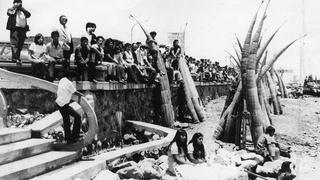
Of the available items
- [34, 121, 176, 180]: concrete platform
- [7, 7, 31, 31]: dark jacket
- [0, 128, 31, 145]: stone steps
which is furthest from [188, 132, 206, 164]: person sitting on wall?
[7, 7, 31, 31]: dark jacket

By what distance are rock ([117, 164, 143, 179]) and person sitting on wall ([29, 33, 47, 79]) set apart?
3.28 m

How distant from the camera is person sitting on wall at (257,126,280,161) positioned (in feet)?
33.6

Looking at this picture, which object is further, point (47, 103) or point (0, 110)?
Answer: point (47, 103)

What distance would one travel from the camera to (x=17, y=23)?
999cm

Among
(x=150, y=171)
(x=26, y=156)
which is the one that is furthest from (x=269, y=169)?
(x=26, y=156)

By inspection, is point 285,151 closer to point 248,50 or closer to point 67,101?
point 248,50

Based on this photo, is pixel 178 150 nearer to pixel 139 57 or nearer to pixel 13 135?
pixel 13 135

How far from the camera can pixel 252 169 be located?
914 cm

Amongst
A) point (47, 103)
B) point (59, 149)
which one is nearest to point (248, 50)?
point (47, 103)

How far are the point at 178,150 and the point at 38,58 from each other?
3.93 m

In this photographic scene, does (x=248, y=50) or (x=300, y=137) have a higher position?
(x=248, y=50)

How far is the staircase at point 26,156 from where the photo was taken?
5.76 m

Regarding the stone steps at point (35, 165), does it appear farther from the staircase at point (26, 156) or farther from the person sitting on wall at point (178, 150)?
the person sitting on wall at point (178, 150)

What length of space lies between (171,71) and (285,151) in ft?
18.0
